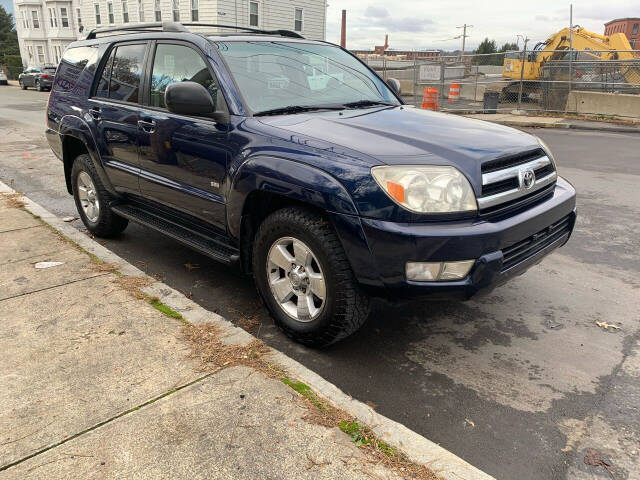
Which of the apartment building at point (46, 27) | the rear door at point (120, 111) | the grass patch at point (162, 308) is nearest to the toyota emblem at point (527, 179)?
the grass patch at point (162, 308)

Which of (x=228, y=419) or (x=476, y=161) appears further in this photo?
(x=476, y=161)

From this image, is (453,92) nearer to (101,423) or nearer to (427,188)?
(427,188)

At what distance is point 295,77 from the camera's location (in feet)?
12.8

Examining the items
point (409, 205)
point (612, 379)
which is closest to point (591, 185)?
point (612, 379)

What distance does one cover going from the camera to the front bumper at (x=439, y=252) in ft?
8.77

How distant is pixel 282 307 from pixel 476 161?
146cm

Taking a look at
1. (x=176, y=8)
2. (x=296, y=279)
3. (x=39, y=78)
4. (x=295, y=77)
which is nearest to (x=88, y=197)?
(x=295, y=77)

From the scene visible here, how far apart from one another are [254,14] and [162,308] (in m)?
32.7

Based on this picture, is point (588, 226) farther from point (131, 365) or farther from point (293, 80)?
point (131, 365)

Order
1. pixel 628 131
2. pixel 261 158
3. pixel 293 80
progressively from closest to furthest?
pixel 261 158
pixel 293 80
pixel 628 131

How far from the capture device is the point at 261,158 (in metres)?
3.17

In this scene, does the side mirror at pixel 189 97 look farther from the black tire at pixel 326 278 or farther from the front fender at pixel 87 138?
the front fender at pixel 87 138

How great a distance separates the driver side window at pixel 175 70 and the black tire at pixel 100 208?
1239 millimetres

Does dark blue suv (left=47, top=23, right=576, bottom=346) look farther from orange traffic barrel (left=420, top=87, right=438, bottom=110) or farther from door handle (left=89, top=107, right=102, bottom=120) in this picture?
orange traffic barrel (left=420, top=87, right=438, bottom=110)
